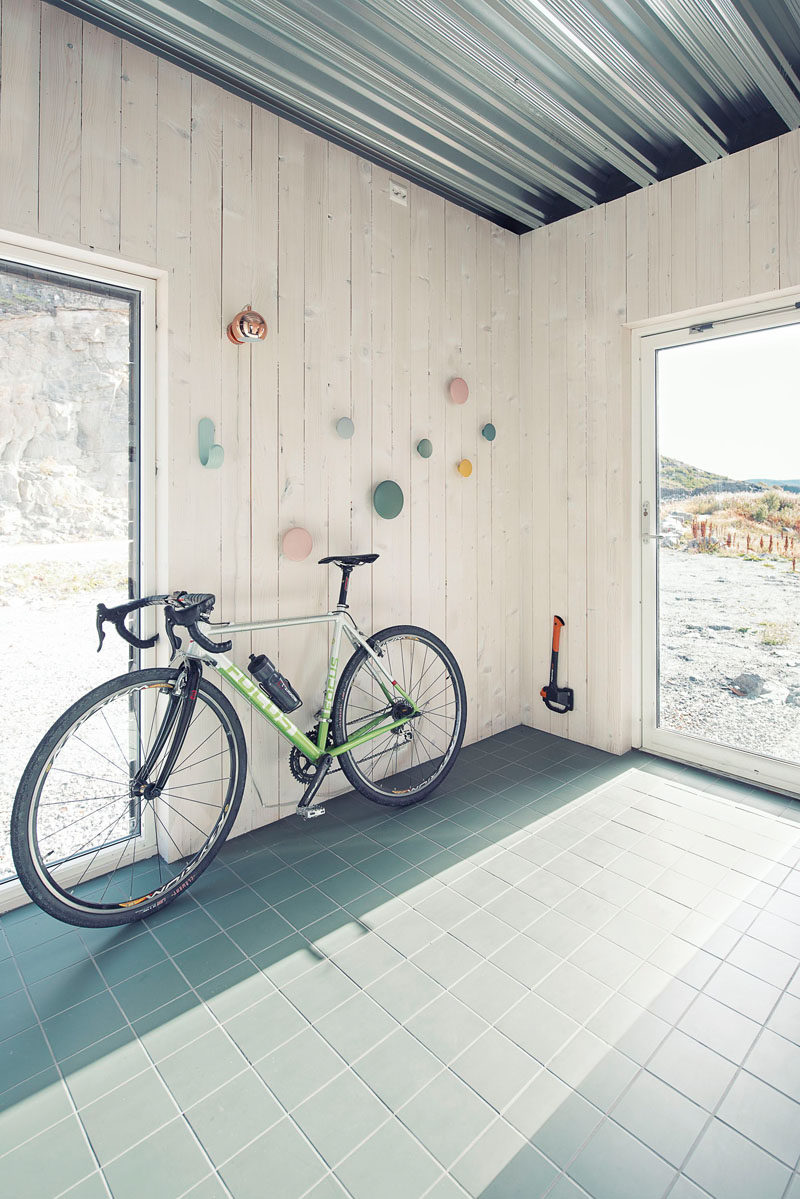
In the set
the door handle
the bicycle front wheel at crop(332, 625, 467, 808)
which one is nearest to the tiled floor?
the bicycle front wheel at crop(332, 625, 467, 808)

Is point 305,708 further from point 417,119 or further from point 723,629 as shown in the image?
point 417,119

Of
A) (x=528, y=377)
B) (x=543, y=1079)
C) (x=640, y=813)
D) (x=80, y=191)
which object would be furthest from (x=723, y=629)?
(x=80, y=191)

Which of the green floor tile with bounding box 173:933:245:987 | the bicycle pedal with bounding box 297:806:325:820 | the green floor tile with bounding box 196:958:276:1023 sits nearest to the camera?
the green floor tile with bounding box 196:958:276:1023

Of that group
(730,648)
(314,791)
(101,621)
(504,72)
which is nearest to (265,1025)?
(314,791)

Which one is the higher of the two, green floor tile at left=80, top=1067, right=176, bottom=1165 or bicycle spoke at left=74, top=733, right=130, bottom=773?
bicycle spoke at left=74, top=733, right=130, bottom=773

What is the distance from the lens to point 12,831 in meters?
1.77

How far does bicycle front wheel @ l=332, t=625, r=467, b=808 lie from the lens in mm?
2678

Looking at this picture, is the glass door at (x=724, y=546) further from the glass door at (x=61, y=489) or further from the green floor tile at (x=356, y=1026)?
the glass door at (x=61, y=489)

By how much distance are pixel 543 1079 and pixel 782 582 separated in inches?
86.4

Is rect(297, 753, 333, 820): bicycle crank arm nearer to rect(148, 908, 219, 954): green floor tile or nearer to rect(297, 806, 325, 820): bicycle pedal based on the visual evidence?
rect(297, 806, 325, 820): bicycle pedal

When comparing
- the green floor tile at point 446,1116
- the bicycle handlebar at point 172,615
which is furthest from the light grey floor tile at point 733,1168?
the bicycle handlebar at point 172,615

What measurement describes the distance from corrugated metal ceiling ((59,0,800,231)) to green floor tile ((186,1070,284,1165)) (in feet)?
9.06

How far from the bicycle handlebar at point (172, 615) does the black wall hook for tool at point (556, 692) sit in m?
1.92

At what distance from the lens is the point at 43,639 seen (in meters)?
2.08
